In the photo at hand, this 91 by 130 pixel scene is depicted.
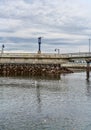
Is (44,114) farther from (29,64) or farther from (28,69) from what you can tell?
(28,69)

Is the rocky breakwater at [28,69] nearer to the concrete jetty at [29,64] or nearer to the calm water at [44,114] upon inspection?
the concrete jetty at [29,64]

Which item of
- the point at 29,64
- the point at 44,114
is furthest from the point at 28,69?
the point at 44,114

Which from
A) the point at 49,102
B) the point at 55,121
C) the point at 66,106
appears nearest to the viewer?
the point at 55,121

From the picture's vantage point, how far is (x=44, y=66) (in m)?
141

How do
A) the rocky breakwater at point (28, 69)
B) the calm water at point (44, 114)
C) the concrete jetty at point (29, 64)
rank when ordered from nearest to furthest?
the calm water at point (44, 114) < the concrete jetty at point (29, 64) < the rocky breakwater at point (28, 69)

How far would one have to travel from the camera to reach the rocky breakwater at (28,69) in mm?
141125

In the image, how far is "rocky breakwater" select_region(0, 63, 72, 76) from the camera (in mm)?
141125

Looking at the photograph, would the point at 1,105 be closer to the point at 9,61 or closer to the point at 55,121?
the point at 55,121

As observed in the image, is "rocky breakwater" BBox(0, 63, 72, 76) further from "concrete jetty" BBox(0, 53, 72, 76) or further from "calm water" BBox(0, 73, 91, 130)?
"calm water" BBox(0, 73, 91, 130)

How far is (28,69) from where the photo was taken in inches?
5610

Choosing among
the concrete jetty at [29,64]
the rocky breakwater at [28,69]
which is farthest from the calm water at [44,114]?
the rocky breakwater at [28,69]

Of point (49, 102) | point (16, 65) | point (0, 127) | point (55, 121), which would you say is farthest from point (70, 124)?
point (16, 65)

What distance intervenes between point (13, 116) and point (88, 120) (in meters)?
7.57

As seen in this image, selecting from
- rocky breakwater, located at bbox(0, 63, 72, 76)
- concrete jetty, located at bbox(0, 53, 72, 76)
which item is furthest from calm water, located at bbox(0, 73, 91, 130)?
rocky breakwater, located at bbox(0, 63, 72, 76)
